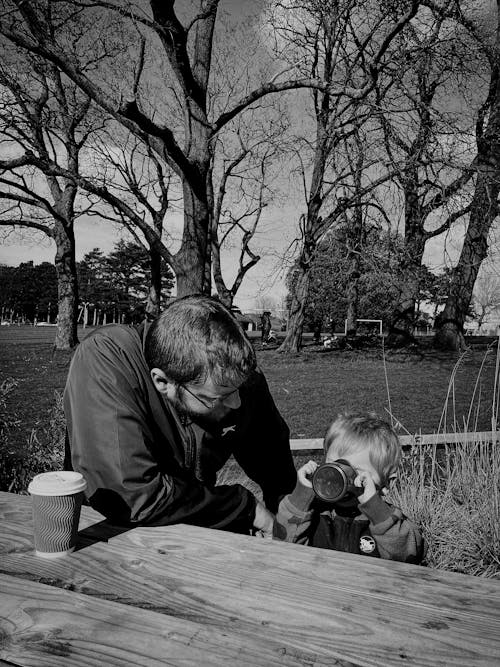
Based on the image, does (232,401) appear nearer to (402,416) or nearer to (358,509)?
(358,509)

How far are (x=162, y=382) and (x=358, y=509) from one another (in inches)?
35.5

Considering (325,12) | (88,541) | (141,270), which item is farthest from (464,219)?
(141,270)

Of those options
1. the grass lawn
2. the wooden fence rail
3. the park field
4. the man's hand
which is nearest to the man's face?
the man's hand

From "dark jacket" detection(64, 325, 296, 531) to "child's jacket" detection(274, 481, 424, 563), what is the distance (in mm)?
199

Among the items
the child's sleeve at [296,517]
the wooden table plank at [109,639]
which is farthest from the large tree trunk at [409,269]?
the wooden table plank at [109,639]

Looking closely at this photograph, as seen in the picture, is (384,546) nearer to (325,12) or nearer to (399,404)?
(399,404)

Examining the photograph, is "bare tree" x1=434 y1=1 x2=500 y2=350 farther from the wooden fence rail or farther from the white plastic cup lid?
the white plastic cup lid

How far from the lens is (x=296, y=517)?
2014 mm

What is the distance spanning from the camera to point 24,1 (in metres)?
5.64

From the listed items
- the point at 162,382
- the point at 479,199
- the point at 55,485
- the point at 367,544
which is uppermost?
the point at 479,199

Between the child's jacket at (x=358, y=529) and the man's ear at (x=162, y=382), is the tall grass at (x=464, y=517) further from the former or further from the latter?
the man's ear at (x=162, y=382)

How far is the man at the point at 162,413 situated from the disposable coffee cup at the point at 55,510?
235 millimetres

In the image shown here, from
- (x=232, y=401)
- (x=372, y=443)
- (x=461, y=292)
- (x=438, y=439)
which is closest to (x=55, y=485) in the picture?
(x=232, y=401)

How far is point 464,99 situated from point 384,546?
945 cm
